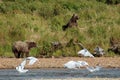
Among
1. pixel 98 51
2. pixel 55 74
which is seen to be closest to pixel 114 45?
pixel 98 51

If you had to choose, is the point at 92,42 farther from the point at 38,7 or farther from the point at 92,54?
the point at 38,7

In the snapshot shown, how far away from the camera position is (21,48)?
79.3 feet

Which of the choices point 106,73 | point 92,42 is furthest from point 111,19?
point 106,73

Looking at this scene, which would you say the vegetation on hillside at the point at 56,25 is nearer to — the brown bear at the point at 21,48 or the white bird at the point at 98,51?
the brown bear at the point at 21,48

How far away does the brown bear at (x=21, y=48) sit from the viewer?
78.0 ft

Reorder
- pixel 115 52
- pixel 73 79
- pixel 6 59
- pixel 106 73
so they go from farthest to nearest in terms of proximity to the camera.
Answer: pixel 115 52
pixel 6 59
pixel 106 73
pixel 73 79

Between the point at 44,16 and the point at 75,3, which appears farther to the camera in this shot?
the point at 75,3

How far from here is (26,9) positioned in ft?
124

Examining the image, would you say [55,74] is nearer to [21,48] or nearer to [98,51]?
[98,51]

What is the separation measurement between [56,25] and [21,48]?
7.36 meters

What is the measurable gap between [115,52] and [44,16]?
11.8 m

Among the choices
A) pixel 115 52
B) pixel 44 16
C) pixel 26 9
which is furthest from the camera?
pixel 26 9

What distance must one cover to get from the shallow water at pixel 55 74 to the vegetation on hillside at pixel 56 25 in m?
4.29

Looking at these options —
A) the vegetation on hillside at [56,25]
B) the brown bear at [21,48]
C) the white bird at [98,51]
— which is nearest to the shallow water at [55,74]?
the white bird at [98,51]
